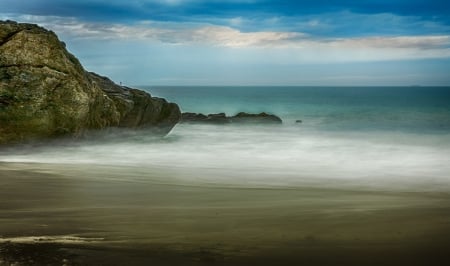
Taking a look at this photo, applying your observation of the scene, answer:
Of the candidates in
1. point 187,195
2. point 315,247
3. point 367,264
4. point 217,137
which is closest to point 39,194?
point 187,195

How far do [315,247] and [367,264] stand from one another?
56cm

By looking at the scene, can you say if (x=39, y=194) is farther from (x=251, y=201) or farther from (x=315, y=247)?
(x=315, y=247)

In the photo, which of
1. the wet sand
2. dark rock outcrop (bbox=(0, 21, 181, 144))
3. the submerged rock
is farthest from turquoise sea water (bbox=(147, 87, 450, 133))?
the wet sand

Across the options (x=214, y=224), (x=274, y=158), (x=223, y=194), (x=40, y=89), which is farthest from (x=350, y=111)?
(x=214, y=224)

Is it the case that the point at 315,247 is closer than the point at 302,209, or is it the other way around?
the point at 315,247

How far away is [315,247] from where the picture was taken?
4867mm

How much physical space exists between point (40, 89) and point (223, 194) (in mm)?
5525

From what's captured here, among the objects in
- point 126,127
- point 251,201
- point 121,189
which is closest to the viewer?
point 251,201

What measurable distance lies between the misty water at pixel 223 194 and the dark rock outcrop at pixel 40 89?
46cm

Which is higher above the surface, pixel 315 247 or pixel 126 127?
pixel 126 127

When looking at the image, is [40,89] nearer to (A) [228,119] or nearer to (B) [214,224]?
(B) [214,224]

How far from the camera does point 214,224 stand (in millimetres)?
5633

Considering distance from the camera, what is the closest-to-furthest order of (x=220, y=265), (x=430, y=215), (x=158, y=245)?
(x=220, y=265) → (x=158, y=245) → (x=430, y=215)

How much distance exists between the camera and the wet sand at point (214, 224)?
4574mm
